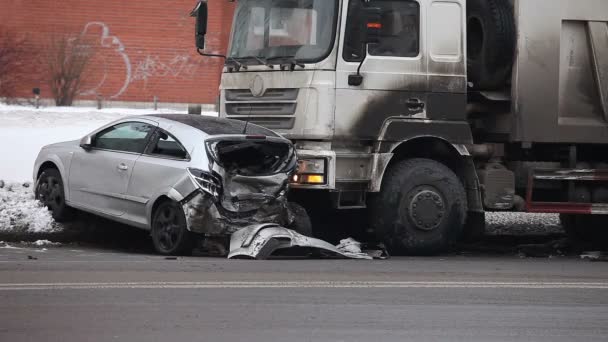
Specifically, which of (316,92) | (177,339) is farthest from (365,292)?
(316,92)

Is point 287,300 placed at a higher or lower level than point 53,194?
lower

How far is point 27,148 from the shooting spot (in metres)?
22.5

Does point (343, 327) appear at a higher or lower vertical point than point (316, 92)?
lower

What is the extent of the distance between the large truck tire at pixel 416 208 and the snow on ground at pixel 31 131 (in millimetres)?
7645

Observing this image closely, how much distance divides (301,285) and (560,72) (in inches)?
191

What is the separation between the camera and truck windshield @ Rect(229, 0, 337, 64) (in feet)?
38.7

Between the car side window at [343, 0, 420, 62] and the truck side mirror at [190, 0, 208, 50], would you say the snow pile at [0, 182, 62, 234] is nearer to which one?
the truck side mirror at [190, 0, 208, 50]

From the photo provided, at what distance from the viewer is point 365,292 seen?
8664 mm

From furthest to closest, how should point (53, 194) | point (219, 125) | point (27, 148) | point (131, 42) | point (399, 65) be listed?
point (131, 42) < point (27, 148) < point (53, 194) < point (399, 65) < point (219, 125)

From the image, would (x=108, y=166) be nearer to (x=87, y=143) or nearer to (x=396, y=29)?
(x=87, y=143)

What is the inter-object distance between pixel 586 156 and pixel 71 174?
5833 millimetres

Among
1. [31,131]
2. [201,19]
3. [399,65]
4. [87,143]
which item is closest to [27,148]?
[31,131]

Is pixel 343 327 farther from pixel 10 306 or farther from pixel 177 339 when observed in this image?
pixel 10 306

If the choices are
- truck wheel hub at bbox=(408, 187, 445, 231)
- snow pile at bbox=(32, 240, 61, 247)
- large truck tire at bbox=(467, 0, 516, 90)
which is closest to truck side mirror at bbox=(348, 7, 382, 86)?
large truck tire at bbox=(467, 0, 516, 90)
